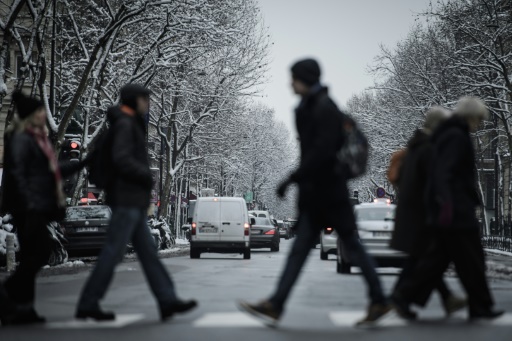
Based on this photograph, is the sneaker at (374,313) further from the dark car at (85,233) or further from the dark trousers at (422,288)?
the dark car at (85,233)

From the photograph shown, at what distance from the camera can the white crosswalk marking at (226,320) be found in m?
9.38

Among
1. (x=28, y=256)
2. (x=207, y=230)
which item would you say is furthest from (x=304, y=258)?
(x=207, y=230)

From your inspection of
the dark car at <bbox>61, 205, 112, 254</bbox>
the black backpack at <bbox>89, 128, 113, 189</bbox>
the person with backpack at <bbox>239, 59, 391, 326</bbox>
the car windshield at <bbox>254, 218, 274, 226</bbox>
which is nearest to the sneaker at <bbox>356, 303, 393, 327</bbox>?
the person with backpack at <bbox>239, 59, 391, 326</bbox>

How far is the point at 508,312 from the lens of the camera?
35.9 ft

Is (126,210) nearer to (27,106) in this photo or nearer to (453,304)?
(27,106)

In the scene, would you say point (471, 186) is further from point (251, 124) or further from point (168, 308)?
point (251, 124)

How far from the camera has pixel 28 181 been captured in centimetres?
978

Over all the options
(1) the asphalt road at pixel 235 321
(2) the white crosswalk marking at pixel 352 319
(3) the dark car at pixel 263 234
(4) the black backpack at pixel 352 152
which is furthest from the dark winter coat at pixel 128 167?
(3) the dark car at pixel 263 234

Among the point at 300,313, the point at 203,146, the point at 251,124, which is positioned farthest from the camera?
the point at 251,124

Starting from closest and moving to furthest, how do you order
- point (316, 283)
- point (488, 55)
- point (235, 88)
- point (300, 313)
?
point (300, 313) → point (316, 283) → point (488, 55) → point (235, 88)

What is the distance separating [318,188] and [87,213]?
69.2 ft

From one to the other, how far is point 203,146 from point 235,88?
959cm

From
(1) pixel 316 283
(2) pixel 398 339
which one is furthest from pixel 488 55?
(2) pixel 398 339

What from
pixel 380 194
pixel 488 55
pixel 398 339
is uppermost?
pixel 488 55
